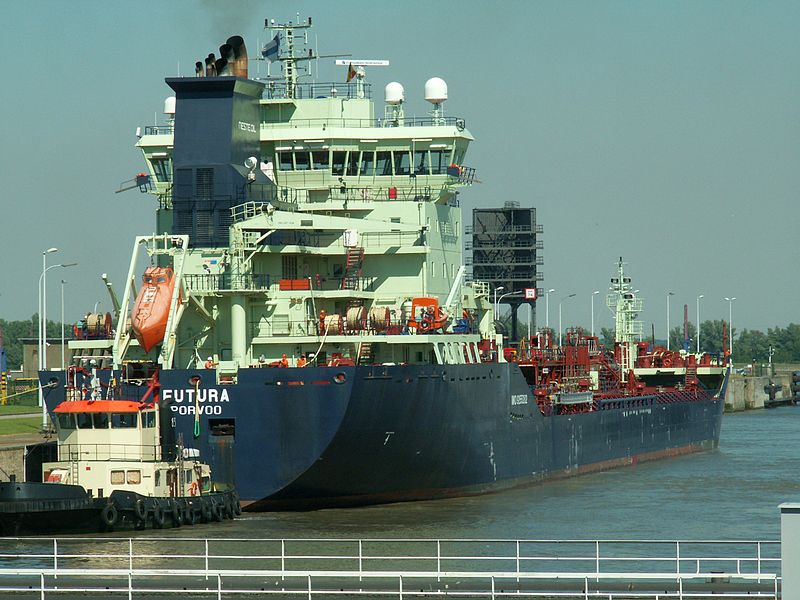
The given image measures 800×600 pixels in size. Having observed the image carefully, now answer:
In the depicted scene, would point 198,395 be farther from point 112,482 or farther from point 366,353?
point 366,353

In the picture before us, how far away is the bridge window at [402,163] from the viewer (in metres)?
45.9

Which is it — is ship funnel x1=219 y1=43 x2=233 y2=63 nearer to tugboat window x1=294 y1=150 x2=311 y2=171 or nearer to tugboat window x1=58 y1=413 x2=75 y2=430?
tugboat window x1=294 y1=150 x2=311 y2=171

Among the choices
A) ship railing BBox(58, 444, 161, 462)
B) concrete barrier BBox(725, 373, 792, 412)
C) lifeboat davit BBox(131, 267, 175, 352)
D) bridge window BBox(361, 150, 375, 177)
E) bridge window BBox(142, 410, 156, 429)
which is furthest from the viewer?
concrete barrier BBox(725, 373, 792, 412)

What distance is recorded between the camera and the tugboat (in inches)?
1359

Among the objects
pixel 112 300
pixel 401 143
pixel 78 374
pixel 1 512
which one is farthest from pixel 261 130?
pixel 1 512

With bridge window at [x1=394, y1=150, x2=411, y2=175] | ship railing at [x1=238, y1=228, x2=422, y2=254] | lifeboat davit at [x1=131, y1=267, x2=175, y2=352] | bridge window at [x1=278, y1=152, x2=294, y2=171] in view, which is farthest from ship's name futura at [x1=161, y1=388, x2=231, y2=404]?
bridge window at [x1=394, y1=150, x2=411, y2=175]

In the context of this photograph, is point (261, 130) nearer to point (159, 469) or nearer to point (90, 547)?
point (159, 469)

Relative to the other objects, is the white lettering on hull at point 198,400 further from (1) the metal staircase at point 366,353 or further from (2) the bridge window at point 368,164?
(2) the bridge window at point 368,164

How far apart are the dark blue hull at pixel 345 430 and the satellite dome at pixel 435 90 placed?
866cm

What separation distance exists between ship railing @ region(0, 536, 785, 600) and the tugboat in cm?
88

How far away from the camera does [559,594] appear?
77.8ft

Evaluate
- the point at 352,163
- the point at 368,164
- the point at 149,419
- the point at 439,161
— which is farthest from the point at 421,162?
the point at 149,419

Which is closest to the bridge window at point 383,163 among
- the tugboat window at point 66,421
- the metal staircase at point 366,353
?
the metal staircase at point 366,353

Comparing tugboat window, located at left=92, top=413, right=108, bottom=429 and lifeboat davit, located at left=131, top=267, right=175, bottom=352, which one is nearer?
tugboat window, located at left=92, top=413, right=108, bottom=429
